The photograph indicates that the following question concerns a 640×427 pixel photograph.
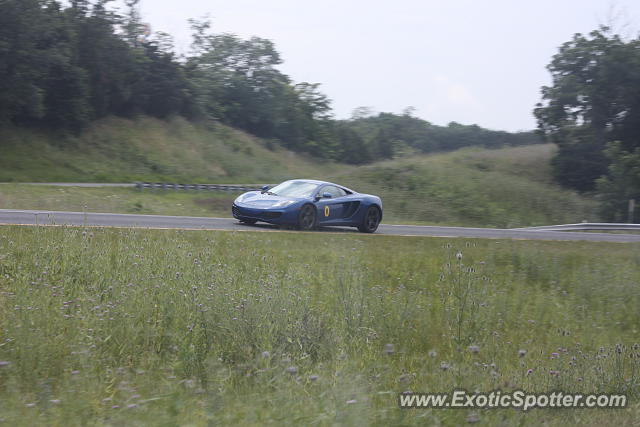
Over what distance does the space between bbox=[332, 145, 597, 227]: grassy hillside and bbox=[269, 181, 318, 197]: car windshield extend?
13.5m

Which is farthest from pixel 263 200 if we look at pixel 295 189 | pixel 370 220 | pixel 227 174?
pixel 227 174

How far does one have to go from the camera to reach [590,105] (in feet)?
164

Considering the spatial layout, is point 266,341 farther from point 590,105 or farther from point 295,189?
point 590,105

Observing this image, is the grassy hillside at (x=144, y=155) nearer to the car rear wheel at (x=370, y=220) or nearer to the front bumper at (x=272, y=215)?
the front bumper at (x=272, y=215)

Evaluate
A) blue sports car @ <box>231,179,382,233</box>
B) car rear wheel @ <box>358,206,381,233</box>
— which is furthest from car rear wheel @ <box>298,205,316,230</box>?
car rear wheel @ <box>358,206,381,233</box>

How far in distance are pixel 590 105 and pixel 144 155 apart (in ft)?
103

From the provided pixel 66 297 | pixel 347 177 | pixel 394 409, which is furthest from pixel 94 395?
pixel 347 177

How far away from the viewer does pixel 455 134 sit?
3814 inches

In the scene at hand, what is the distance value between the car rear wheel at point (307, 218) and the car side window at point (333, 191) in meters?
0.69

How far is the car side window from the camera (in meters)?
17.2

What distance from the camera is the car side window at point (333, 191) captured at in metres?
17.2

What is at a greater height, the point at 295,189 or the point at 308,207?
the point at 295,189

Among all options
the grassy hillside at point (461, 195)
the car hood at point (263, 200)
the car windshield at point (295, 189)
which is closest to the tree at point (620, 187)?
the grassy hillside at point (461, 195)

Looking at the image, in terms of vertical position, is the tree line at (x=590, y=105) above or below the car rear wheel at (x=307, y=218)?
above
